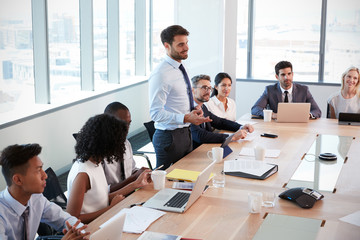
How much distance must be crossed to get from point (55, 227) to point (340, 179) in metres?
→ 2.05

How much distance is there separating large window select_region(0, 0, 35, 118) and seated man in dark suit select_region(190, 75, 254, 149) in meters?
2.17

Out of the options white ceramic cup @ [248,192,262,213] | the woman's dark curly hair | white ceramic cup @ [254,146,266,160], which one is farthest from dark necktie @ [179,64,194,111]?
white ceramic cup @ [248,192,262,213]

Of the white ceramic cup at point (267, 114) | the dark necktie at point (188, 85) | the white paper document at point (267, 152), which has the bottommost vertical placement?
the white paper document at point (267, 152)

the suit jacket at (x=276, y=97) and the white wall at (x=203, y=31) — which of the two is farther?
the white wall at (x=203, y=31)

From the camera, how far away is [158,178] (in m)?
3.34

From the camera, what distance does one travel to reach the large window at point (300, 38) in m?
8.91

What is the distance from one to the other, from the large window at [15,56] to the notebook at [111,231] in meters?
3.72

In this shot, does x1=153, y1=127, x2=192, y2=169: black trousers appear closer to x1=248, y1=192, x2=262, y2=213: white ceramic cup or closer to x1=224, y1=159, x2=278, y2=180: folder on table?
x1=224, y1=159, x2=278, y2=180: folder on table

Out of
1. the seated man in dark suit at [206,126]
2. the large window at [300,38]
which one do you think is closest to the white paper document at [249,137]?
the seated man in dark suit at [206,126]

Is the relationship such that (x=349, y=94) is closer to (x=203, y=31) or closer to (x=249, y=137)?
(x=249, y=137)

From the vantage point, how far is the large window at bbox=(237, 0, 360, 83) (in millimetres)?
8914

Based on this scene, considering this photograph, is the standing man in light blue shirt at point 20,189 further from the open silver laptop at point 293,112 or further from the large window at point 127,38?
the large window at point 127,38

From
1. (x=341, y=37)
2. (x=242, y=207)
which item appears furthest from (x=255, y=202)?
(x=341, y=37)

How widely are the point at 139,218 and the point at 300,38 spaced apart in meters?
7.15
